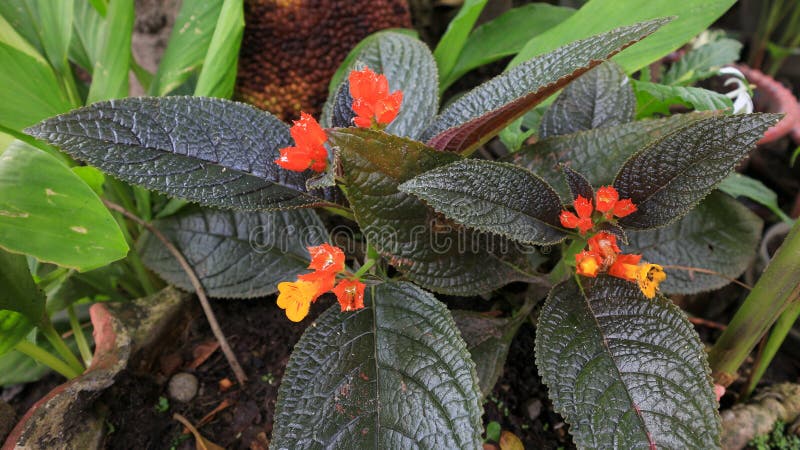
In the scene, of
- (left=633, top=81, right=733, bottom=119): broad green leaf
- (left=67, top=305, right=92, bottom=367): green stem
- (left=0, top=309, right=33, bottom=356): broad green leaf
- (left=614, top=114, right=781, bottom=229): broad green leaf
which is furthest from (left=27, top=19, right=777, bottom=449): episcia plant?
(left=67, top=305, right=92, bottom=367): green stem

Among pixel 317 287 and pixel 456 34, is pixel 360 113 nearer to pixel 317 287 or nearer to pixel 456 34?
pixel 317 287

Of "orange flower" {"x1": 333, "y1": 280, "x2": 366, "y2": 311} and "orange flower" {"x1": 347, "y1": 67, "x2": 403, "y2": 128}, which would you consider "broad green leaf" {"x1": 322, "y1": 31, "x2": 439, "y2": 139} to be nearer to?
"orange flower" {"x1": 347, "y1": 67, "x2": 403, "y2": 128}

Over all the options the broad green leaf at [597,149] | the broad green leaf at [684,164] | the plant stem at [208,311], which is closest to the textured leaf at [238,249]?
the plant stem at [208,311]

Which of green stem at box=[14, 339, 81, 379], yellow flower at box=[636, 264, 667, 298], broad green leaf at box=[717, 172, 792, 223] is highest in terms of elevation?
yellow flower at box=[636, 264, 667, 298]

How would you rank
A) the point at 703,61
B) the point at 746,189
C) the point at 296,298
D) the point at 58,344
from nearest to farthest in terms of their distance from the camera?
1. the point at 296,298
2. the point at 58,344
3. the point at 746,189
4. the point at 703,61

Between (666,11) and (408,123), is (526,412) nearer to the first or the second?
(408,123)

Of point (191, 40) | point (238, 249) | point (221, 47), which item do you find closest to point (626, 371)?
point (238, 249)
